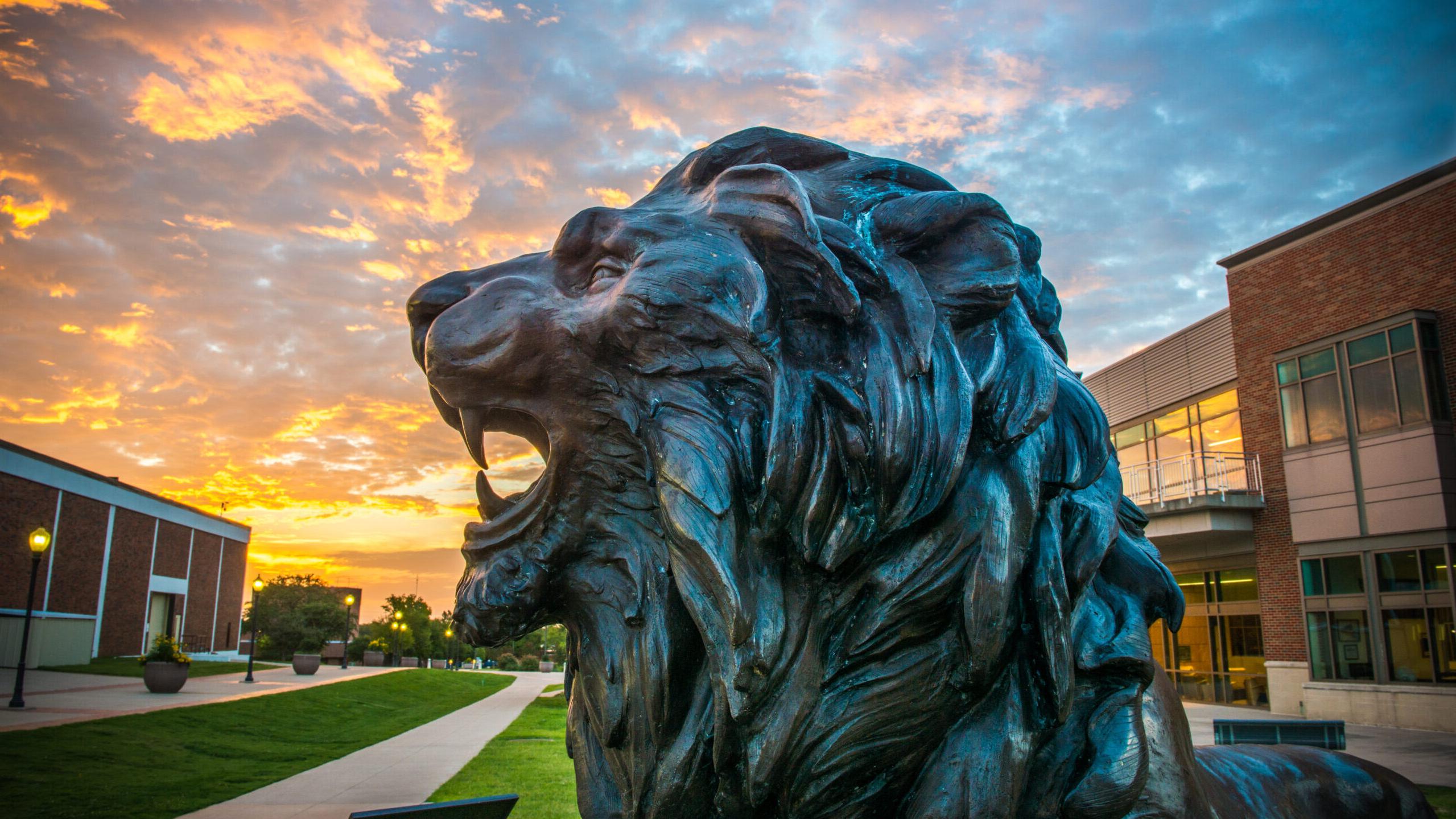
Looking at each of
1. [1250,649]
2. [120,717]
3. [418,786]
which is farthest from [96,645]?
[1250,649]

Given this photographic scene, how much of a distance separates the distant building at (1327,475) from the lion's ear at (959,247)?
1771 centimetres

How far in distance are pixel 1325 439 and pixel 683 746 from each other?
24.2 metres

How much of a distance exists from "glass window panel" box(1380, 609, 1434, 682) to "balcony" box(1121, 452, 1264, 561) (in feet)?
12.8

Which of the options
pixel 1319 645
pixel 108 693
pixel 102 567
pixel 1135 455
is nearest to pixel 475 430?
pixel 108 693

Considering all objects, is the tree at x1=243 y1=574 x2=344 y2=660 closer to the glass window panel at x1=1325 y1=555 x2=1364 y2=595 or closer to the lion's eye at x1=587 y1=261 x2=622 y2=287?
Result: the glass window panel at x1=1325 y1=555 x2=1364 y2=595

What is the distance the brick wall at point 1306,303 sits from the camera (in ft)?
61.8

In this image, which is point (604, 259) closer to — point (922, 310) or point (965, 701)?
point (922, 310)

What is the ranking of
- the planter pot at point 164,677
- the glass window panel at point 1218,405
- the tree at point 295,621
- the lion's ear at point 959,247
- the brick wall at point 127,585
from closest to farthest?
the lion's ear at point 959,247
the planter pot at point 164,677
the glass window panel at point 1218,405
the brick wall at point 127,585
the tree at point 295,621

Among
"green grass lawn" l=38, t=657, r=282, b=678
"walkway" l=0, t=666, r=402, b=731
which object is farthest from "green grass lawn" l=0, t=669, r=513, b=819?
"green grass lawn" l=38, t=657, r=282, b=678

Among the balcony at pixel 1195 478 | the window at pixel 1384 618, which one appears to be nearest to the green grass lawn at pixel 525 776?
the balcony at pixel 1195 478

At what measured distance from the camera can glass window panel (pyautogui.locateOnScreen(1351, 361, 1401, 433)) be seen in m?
19.6

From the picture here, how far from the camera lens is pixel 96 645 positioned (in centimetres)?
3903

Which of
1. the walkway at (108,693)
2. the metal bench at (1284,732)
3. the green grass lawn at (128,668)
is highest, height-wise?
the metal bench at (1284,732)

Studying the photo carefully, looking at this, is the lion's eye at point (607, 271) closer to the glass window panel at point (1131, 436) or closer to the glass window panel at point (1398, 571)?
the glass window panel at point (1398, 571)
